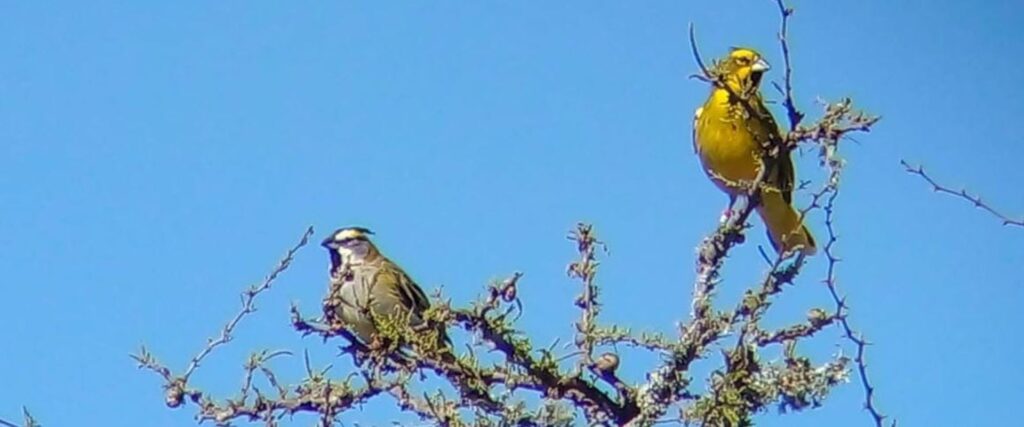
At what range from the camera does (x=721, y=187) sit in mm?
5426

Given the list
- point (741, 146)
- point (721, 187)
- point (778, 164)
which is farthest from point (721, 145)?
point (778, 164)

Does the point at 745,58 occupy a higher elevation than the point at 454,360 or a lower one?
higher

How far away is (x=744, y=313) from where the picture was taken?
120 inches

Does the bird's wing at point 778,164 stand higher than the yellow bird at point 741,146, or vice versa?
the yellow bird at point 741,146

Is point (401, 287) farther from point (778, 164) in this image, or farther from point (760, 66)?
point (778, 164)

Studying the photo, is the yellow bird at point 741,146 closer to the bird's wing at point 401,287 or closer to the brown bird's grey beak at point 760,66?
the brown bird's grey beak at point 760,66

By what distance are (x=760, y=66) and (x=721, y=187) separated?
634 mm

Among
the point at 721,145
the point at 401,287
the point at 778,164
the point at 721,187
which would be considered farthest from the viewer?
the point at 401,287

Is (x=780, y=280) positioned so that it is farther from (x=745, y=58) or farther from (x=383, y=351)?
(x=745, y=58)

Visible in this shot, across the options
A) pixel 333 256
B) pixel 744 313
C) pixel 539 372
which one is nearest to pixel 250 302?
pixel 539 372

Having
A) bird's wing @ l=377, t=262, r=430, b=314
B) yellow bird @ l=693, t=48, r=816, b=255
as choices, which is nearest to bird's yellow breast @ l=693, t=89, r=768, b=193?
yellow bird @ l=693, t=48, r=816, b=255

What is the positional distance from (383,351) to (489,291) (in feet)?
0.88

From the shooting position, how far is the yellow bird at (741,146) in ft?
12.9

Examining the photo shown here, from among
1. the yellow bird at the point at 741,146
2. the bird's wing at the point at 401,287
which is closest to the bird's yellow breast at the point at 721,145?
the yellow bird at the point at 741,146
